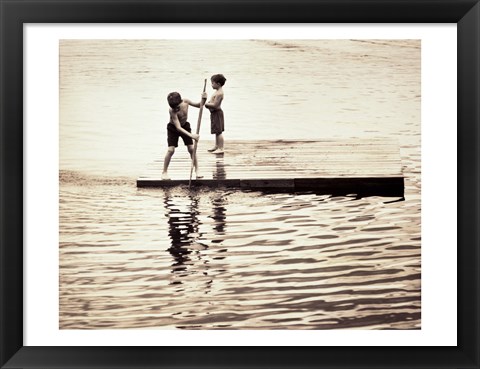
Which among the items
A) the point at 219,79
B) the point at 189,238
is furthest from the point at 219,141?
the point at 189,238

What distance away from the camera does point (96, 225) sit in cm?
215

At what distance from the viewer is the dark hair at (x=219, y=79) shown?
2.15 metres

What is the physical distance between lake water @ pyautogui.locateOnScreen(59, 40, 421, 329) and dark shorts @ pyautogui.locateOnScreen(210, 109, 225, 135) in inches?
0.7

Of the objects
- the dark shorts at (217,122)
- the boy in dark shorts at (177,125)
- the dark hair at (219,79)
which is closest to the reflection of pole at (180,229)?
the boy in dark shorts at (177,125)

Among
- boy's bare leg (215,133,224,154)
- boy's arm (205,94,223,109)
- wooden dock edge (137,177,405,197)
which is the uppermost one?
boy's arm (205,94,223,109)

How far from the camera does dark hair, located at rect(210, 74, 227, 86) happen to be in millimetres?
2146

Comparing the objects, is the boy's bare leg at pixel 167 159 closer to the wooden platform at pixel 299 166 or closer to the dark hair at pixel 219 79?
the wooden platform at pixel 299 166

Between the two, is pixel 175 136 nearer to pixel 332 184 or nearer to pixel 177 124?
pixel 177 124

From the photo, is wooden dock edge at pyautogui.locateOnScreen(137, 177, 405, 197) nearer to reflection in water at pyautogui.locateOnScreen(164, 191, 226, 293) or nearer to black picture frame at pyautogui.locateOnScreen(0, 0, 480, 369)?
reflection in water at pyautogui.locateOnScreen(164, 191, 226, 293)

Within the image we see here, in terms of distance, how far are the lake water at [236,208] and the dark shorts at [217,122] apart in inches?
0.7

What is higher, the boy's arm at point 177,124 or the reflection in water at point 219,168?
the boy's arm at point 177,124

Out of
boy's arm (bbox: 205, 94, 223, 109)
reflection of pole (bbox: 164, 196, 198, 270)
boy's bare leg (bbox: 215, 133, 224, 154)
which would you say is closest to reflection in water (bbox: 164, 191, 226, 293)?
reflection of pole (bbox: 164, 196, 198, 270)

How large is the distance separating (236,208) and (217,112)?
0.27 meters
